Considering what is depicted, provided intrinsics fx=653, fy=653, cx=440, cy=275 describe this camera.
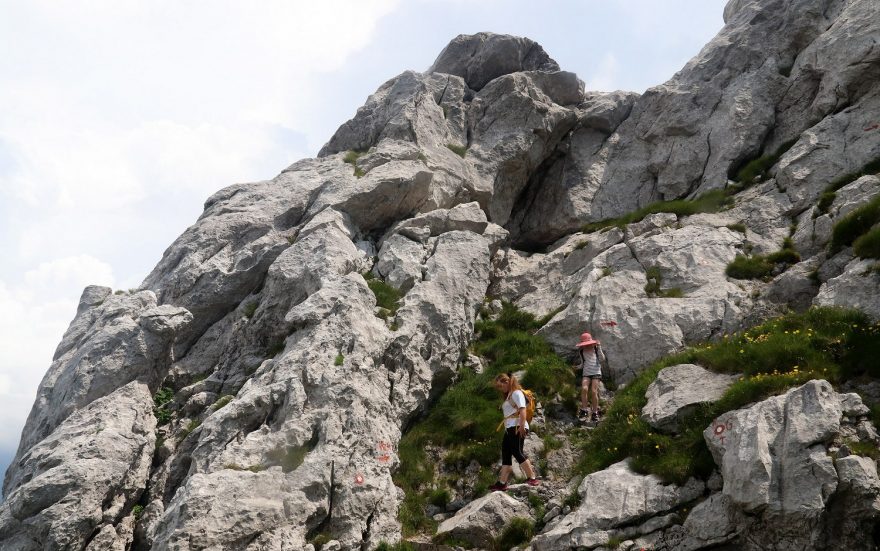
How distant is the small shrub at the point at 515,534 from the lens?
14.3 metres

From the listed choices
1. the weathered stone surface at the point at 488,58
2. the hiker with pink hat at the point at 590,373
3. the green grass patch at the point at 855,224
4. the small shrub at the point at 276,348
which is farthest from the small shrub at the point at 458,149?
the green grass patch at the point at 855,224

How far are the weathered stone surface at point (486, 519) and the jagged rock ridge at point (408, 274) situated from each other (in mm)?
1625

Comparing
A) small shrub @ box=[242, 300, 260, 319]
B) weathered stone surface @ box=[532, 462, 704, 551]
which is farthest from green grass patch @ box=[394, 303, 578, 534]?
small shrub @ box=[242, 300, 260, 319]

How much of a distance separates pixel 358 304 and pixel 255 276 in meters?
6.30

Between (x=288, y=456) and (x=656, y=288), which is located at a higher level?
(x=656, y=288)

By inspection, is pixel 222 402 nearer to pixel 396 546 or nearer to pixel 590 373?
pixel 396 546

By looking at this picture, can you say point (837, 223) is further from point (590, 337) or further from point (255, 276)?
point (255, 276)

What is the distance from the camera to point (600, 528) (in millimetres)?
13250

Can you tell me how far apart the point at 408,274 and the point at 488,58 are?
19.1 meters

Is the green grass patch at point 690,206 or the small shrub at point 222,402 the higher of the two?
the green grass patch at point 690,206

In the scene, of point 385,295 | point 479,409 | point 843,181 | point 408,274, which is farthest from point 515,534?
point 843,181

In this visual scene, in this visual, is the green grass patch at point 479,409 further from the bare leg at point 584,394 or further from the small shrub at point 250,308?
the small shrub at point 250,308

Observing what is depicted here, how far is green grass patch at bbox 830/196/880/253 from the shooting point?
1867cm

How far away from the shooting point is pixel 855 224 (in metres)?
19.0
